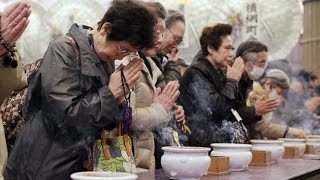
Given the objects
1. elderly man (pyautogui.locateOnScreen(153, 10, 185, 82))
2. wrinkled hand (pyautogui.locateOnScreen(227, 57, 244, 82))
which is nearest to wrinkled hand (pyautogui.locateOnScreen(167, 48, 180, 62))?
elderly man (pyautogui.locateOnScreen(153, 10, 185, 82))

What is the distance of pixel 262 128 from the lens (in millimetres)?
4301

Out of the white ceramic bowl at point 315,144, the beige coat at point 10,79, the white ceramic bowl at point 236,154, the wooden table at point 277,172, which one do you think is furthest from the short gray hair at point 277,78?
the beige coat at point 10,79

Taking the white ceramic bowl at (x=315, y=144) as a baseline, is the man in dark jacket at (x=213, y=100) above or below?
above

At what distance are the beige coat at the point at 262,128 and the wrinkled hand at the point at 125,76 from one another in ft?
6.49

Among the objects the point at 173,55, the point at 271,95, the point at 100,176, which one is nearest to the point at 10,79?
the point at 100,176

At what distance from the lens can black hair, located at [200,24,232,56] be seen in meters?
3.64

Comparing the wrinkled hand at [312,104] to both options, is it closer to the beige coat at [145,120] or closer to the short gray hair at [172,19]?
the short gray hair at [172,19]

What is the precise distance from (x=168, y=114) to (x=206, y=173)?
0.39m

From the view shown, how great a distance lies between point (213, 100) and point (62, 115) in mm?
1350

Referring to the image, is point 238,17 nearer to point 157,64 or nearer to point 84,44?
point 157,64

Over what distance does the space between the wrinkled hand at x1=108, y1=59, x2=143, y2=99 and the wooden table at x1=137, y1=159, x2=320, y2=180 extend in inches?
14.7

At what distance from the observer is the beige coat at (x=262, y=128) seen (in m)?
4.21

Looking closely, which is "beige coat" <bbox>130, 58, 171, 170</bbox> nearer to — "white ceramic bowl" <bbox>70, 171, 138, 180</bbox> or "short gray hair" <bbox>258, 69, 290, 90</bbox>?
"white ceramic bowl" <bbox>70, 171, 138, 180</bbox>

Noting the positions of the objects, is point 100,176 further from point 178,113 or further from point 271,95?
point 271,95
